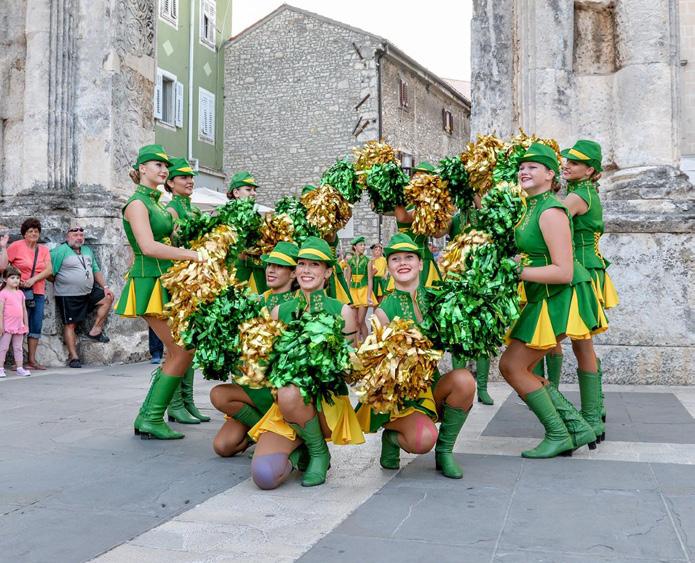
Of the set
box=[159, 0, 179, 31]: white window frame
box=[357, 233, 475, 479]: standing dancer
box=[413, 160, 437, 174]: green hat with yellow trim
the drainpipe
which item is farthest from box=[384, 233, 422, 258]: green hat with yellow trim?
the drainpipe

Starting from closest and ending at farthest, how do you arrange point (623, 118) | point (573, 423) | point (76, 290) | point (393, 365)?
point (393, 365), point (573, 423), point (623, 118), point (76, 290)

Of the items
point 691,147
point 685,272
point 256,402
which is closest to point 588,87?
point 685,272

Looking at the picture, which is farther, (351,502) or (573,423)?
(573,423)

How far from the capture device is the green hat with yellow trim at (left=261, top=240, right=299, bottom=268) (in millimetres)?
4551

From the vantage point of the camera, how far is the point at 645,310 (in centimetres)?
795

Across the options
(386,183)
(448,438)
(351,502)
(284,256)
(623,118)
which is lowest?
(351,502)

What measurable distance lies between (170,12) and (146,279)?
22043 millimetres

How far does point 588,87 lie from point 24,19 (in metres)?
7.09

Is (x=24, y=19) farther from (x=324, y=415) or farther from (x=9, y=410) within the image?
(x=324, y=415)

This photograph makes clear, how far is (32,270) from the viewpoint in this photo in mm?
9219

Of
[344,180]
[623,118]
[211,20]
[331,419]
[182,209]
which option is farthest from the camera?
[211,20]

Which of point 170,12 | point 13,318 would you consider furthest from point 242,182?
point 170,12

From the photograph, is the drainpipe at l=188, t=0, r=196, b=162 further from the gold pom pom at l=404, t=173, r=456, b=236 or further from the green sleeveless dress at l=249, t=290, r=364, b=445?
the green sleeveless dress at l=249, t=290, r=364, b=445

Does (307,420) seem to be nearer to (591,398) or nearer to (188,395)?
(591,398)
